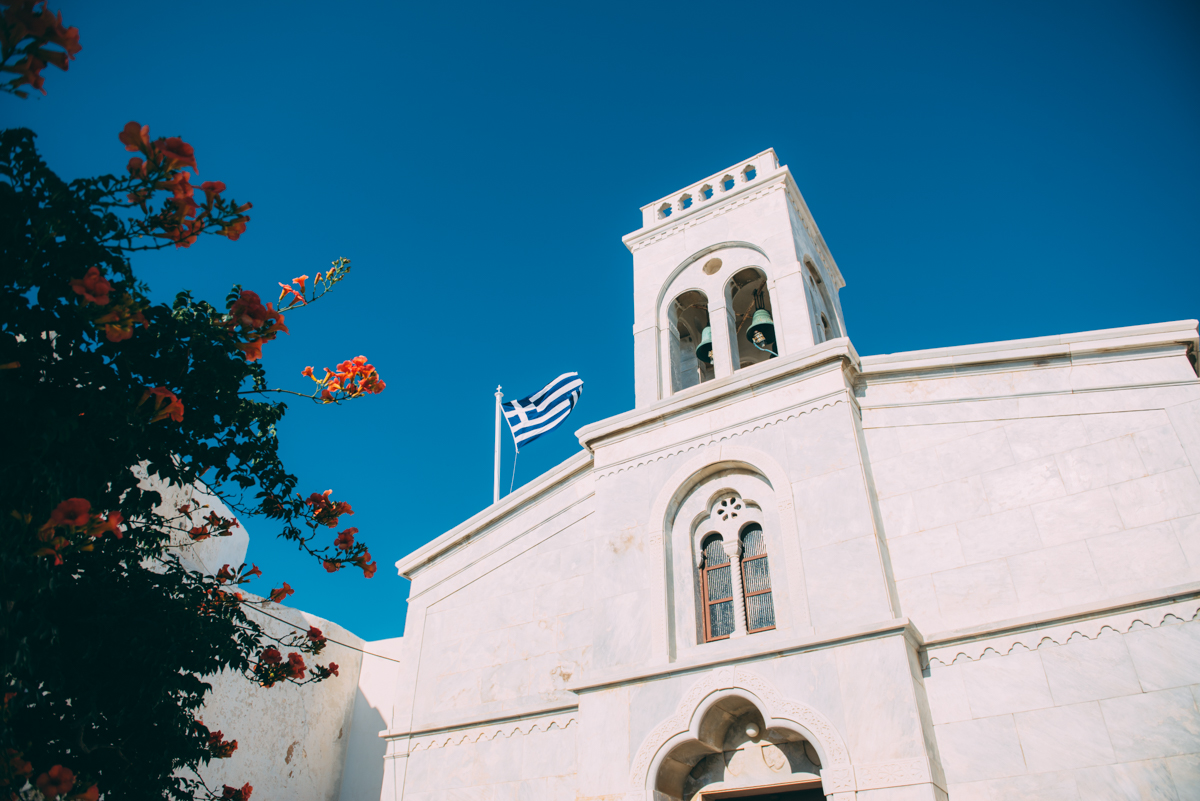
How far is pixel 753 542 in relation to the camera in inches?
395

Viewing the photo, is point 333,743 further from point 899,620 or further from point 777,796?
point 899,620

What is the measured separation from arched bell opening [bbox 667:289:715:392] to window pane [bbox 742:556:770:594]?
376cm

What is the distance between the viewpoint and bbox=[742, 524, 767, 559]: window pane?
9.89 m

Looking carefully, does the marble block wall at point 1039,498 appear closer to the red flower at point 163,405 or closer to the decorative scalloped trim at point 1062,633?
the decorative scalloped trim at point 1062,633

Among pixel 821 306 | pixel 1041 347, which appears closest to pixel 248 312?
pixel 1041 347

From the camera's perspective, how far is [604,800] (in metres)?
8.93

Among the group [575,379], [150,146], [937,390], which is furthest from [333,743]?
[150,146]

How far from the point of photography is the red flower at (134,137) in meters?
3.90

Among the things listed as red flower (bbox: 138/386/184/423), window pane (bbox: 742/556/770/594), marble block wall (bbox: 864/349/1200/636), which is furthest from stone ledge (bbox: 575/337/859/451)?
red flower (bbox: 138/386/184/423)

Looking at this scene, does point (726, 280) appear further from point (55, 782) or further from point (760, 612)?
point (55, 782)

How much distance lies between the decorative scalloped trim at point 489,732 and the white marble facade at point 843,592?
1.6 inches

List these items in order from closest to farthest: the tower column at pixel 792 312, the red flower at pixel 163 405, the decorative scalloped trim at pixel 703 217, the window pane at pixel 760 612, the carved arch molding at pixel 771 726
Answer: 1. the red flower at pixel 163 405
2. the carved arch molding at pixel 771 726
3. the window pane at pixel 760 612
4. the tower column at pixel 792 312
5. the decorative scalloped trim at pixel 703 217

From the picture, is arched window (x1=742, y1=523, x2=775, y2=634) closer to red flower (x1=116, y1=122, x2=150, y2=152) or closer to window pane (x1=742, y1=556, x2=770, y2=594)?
window pane (x1=742, y1=556, x2=770, y2=594)

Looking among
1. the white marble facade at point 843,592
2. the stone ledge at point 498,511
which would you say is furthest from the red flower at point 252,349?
the stone ledge at point 498,511
